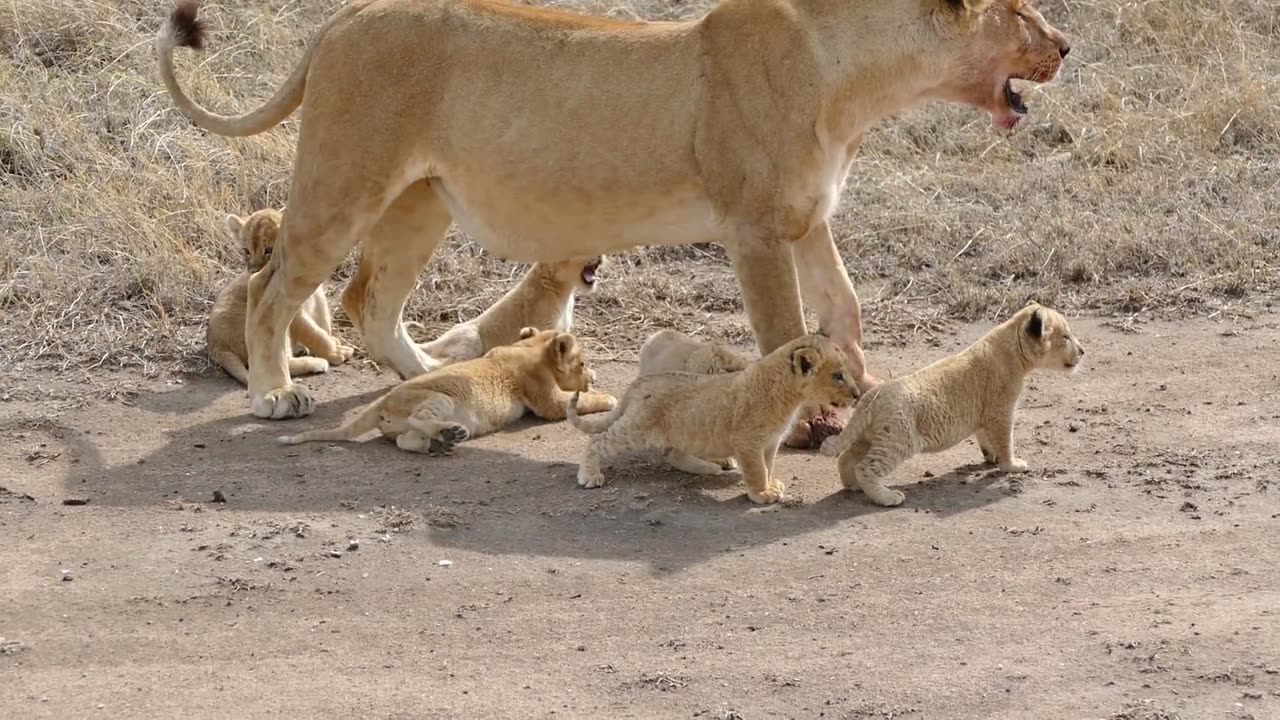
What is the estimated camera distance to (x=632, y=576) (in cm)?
579

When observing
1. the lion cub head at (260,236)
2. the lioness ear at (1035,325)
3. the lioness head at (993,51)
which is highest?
the lioness head at (993,51)

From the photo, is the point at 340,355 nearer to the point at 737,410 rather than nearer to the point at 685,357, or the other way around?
the point at 685,357

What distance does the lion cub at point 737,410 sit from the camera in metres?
6.34

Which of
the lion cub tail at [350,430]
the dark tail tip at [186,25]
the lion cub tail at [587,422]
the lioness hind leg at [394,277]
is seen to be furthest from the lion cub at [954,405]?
the dark tail tip at [186,25]

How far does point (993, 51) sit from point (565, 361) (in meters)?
2.05

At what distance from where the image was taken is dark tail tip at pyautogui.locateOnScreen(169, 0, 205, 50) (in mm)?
7656

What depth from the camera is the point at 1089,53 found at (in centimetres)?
1184

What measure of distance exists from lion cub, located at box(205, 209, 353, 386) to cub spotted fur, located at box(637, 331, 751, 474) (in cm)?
157

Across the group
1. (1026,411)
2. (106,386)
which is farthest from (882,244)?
(106,386)

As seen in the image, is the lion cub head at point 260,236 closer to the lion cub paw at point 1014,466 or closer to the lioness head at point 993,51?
the lioness head at point 993,51

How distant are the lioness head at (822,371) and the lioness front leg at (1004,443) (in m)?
0.56

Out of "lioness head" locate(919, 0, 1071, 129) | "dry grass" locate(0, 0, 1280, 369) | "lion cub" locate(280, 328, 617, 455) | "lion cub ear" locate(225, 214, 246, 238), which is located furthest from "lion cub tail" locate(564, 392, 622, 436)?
"lion cub ear" locate(225, 214, 246, 238)

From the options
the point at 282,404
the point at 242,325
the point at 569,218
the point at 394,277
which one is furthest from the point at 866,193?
the point at 282,404

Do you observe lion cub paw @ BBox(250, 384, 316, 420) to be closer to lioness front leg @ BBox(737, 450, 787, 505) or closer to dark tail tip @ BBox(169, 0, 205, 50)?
dark tail tip @ BBox(169, 0, 205, 50)
